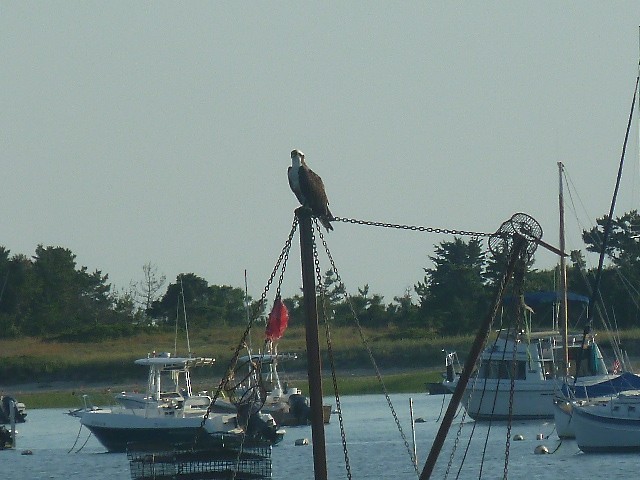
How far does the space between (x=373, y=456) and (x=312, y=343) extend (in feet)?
87.2

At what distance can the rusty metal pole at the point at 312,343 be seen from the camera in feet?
60.5

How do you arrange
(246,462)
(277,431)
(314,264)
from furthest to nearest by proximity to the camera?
1. (277,431)
2. (246,462)
3. (314,264)

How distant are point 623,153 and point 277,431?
1334 centimetres

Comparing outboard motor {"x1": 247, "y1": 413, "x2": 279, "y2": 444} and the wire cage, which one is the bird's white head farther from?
outboard motor {"x1": 247, "y1": 413, "x2": 279, "y2": 444}

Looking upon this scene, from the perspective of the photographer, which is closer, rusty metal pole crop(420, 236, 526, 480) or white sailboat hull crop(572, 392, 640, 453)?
rusty metal pole crop(420, 236, 526, 480)

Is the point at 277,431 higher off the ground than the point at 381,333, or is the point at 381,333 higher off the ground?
the point at 381,333

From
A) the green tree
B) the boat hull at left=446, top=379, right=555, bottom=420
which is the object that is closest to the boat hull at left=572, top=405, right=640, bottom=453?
the boat hull at left=446, top=379, right=555, bottom=420

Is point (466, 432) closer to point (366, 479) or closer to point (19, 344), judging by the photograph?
point (366, 479)

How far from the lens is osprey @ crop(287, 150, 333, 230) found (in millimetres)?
18781

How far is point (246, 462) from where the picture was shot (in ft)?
105

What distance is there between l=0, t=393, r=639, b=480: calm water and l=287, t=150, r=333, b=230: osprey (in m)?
20.0

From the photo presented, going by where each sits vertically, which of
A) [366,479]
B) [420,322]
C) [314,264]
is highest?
[420,322]

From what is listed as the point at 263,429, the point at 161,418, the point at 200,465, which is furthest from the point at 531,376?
the point at 200,465

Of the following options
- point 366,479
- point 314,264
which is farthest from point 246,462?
point 314,264
